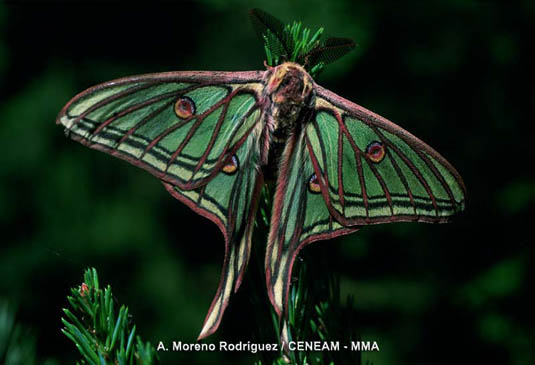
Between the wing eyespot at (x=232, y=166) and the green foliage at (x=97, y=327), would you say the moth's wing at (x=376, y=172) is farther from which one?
the green foliage at (x=97, y=327)

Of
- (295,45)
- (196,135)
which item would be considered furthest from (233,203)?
(295,45)

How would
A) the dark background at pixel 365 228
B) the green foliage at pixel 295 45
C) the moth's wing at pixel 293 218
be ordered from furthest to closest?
the dark background at pixel 365 228
the green foliage at pixel 295 45
the moth's wing at pixel 293 218

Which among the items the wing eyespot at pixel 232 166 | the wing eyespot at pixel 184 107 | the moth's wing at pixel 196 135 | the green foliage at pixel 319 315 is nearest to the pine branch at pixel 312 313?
the green foliage at pixel 319 315

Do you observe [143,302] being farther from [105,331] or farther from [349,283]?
[105,331]

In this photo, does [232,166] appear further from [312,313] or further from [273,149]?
[312,313]

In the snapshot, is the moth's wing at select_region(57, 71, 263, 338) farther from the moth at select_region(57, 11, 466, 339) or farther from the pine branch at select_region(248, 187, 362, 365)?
the pine branch at select_region(248, 187, 362, 365)

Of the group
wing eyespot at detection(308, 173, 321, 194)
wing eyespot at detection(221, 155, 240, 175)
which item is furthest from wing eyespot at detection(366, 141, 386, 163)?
wing eyespot at detection(221, 155, 240, 175)
